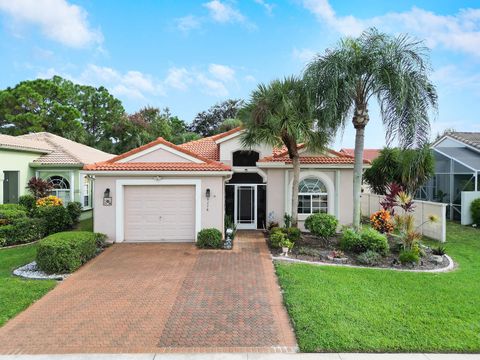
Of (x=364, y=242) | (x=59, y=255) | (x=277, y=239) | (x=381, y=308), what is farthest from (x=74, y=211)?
(x=381, y=308)

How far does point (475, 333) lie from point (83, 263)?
11.4 m

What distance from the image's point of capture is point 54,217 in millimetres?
16125

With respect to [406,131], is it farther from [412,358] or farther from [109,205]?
[109,205]

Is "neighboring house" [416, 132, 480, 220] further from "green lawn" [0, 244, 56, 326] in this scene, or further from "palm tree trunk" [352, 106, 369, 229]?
"green lawn" [0, 244, 56, 326]

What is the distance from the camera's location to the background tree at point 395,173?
19.7m

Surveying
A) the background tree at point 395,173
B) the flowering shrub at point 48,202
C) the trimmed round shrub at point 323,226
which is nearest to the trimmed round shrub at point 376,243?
the trimmed round shrub at point 323,226

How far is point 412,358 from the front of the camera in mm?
5297

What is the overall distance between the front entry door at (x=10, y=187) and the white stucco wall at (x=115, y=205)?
28.7ft

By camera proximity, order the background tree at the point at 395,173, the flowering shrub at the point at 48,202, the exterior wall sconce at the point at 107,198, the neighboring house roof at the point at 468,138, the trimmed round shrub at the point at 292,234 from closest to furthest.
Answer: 1. the trimmed round shrub at the point at 292,234
2. the exterior wall sconce at the point at 107,198
3. the flowering shrub at the point at 48,202
4. the background tree at the point at 395,173
5. the neighboring house roof at the point at 468,138

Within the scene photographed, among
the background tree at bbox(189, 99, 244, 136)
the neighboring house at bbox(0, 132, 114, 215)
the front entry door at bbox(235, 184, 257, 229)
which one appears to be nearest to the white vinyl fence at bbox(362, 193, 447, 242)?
the front entry door at bbox(235, 184, 257, 229)

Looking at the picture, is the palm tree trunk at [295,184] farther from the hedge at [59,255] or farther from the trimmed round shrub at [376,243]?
the hedge at [59,255]

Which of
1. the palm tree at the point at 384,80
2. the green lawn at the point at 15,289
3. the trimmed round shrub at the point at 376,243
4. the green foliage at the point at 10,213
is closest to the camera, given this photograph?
the green lawn at the point at 15,289

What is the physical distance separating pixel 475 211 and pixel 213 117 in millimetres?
38033

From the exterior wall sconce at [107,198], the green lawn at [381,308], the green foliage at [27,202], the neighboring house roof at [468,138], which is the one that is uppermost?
the neighboring house roof at [468,138]
